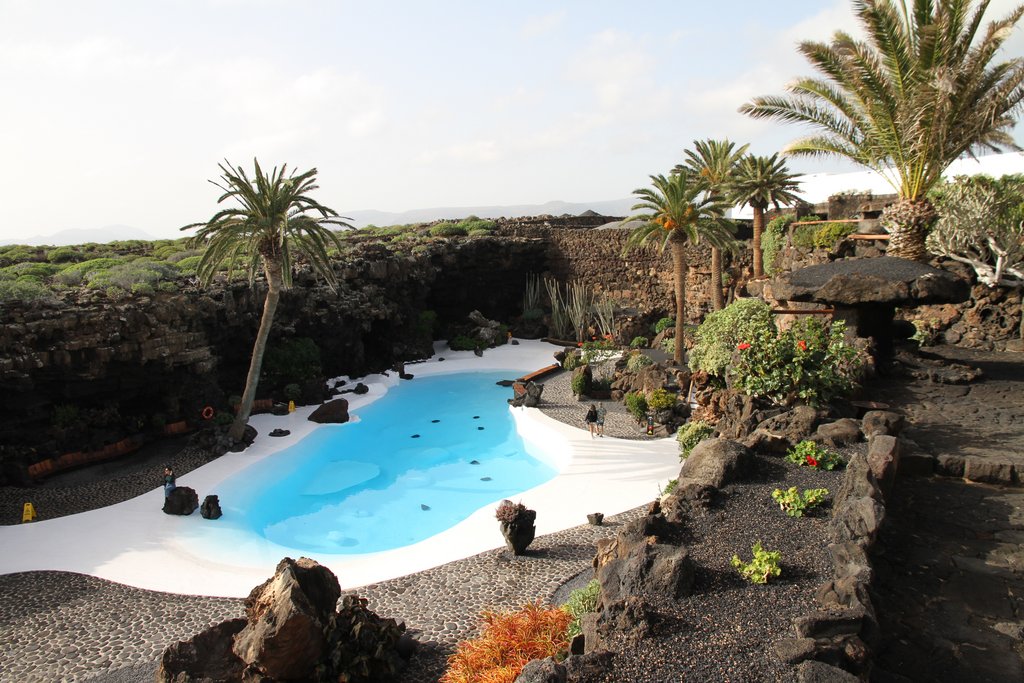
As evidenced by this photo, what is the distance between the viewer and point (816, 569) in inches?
247

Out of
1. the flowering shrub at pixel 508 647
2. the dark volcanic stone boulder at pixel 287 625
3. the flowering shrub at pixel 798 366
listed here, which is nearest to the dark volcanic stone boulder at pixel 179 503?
the dark volcanic stone boulder at pixel 287 625

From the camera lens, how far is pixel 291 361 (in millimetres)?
19625

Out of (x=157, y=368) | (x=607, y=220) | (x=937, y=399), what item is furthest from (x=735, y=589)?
(x=607, y=220)

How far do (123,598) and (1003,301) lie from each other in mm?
18692

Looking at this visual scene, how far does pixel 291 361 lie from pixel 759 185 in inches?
663

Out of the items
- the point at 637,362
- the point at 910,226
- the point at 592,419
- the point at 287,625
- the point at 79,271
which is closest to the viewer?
the point at 287,625

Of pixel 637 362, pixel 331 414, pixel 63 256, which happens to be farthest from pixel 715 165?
pixel 63 256

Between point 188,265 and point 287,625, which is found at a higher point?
point 188,265

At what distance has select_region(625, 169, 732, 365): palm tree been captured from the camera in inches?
733

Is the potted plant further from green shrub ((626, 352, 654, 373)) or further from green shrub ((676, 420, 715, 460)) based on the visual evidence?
green shrub ((626, 352, 654, 373))

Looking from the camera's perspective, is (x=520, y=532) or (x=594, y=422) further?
(x=594, y=422)

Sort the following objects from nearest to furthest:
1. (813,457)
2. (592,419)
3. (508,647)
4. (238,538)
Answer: (508,647), (813,457), (238,538), (592,419)

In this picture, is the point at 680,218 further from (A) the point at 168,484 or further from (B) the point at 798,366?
(A) the point at 168,484

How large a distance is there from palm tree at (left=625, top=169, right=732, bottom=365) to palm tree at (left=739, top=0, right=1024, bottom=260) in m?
3.67
